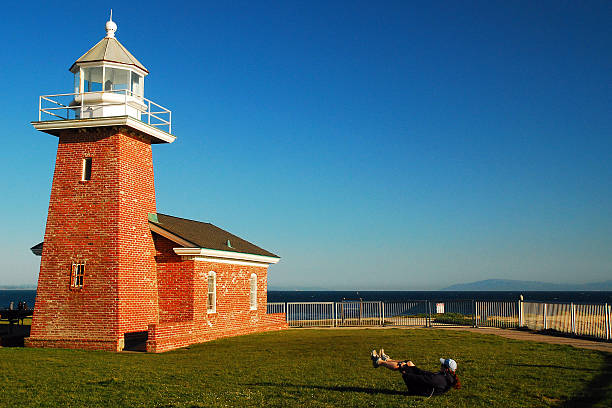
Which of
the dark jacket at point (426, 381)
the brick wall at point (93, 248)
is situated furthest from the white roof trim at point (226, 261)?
the dark jacket at point (426, 381)

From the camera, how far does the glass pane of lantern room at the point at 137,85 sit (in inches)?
803

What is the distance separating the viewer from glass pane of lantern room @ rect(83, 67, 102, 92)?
19.9 meters

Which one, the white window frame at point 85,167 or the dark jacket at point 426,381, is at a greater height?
the white window frame at point 85,167

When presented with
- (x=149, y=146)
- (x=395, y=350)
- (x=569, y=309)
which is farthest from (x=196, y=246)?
(x=569, y=309)

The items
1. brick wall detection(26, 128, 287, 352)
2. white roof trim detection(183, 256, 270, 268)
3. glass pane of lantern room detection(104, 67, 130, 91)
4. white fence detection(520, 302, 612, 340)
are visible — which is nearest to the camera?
brick wall detection(26, 128, 287, 352)

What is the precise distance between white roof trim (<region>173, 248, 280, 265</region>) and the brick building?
5 centimetres

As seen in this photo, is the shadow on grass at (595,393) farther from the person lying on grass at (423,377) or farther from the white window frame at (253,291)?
the white window frame at (253,291)

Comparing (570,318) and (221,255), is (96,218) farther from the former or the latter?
(570,318)

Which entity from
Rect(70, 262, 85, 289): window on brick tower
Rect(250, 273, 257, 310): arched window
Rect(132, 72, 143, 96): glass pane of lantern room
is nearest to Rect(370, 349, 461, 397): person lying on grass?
Rect(70, 262, 85, 289): window on brick tower

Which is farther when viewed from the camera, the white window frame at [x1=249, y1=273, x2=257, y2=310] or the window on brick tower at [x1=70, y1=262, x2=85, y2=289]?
the white window frame at [x1=249, y1=273, x2=257, y2=310]

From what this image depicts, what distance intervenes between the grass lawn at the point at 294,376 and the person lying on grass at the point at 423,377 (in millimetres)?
237

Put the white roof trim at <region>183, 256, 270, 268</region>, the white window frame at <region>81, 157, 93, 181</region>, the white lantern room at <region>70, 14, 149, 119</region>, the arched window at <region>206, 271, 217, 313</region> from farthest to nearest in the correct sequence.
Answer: the arched window at <region>206, 271, 217, 313</region> → the white roof trim at <region>183, 256, 270, 268</region> → the white window frame at <region>81, 157, 93, 181</region> → the white lantern room at <region>70, 14, 149, 119</region>

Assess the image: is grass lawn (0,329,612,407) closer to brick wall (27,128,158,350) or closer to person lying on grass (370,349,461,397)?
person lying on grass (370,349,461,397)

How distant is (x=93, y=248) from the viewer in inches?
757
